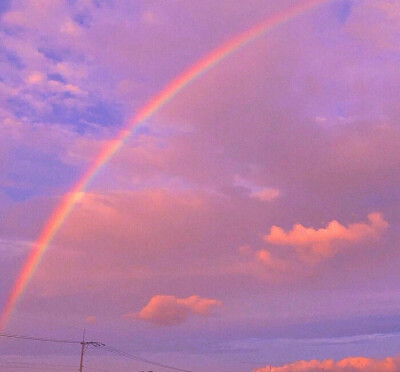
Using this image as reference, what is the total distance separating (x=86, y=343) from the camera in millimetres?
142125
